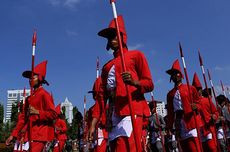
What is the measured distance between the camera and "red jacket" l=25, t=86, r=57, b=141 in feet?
21.9

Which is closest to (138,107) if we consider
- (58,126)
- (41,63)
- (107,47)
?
(107,47)

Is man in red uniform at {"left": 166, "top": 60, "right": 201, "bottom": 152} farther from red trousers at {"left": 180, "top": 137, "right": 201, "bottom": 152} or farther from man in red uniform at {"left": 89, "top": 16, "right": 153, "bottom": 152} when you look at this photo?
man in red uniform at {"left": 89, "top": 16, "right": 153, "bottom": 152}

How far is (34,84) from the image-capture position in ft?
23.4

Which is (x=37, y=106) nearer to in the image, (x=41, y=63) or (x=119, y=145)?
(x=41, y=63)

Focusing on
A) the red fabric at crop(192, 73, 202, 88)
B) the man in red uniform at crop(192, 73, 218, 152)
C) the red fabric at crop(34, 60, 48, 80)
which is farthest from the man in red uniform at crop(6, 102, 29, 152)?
the red fabric at crop(192, 73, 202, 88)

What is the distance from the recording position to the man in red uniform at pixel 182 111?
782cm

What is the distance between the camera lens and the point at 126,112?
4.31 meters

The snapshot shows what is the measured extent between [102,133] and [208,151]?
112 inches

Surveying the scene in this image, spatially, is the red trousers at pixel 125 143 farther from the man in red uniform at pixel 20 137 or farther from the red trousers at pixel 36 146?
the man in red uniform at pixel 20 137

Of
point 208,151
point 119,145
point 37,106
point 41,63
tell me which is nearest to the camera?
point 119,145

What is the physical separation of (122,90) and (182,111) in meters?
3.99

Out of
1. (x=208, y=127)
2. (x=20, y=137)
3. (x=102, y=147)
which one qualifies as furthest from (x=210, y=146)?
(x=20, y=137)

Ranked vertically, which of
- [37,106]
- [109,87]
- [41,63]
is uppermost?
[41,63]

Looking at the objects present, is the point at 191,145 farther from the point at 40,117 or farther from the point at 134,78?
the point at 134,78
